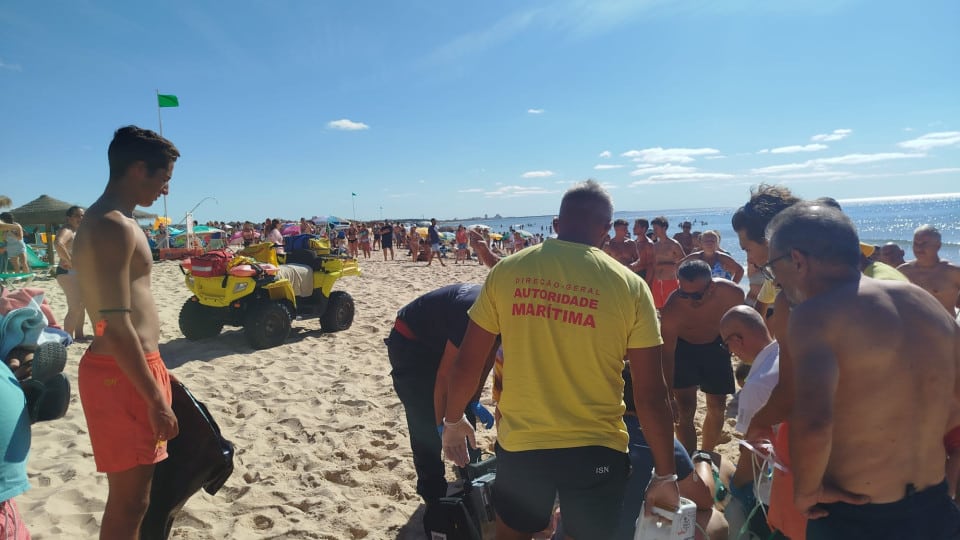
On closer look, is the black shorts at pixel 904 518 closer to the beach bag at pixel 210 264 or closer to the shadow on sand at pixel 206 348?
the shadow on sand at pixel 206 348

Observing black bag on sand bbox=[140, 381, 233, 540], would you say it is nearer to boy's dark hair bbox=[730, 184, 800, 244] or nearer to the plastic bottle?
the plastic bottle

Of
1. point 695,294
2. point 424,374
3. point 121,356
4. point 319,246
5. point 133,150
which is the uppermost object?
point 133,150

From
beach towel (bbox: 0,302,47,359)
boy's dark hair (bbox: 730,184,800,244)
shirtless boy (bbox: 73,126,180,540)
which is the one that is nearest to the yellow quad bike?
beach towel (bbox: 0,302,47,359)

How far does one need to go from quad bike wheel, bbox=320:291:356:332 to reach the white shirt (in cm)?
572

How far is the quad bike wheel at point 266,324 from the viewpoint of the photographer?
19.3 ft

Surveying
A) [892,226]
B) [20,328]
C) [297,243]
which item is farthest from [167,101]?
[892,226]

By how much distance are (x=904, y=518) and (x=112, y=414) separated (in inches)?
98.7

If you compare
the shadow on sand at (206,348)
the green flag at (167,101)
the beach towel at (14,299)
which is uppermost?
the green flag at (167,101)

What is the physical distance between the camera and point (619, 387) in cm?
176

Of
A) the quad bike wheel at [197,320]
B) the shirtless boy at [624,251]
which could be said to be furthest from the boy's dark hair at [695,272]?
the quad bike wheel at [197,320]

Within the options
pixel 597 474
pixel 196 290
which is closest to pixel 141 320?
pixel 597 474

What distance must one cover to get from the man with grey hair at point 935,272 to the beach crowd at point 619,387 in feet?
11.0

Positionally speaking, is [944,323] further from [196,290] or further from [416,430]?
[196,290]

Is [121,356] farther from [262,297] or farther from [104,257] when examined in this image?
[262,297]
